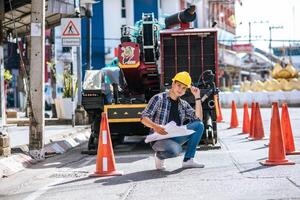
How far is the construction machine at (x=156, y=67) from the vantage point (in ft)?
41.7

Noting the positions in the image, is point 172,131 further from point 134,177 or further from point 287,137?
point 287,137

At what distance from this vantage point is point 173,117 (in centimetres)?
927

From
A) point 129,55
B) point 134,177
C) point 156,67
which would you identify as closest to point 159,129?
point 134,177

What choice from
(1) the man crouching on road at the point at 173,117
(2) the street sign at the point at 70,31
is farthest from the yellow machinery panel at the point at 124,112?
(2) the street sign at the point at 70,31

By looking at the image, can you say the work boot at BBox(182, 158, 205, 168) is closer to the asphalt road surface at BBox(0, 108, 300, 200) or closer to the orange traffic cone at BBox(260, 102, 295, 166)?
the asphalt road surface at BBox(0, 108, 300, 200)

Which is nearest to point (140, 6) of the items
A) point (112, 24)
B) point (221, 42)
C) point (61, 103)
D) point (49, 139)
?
point (112, 24)

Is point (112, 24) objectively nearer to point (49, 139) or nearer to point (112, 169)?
point (49, 139)

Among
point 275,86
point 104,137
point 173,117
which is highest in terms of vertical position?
point 275,86

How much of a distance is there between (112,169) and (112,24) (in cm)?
4136

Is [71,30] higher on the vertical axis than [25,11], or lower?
lower

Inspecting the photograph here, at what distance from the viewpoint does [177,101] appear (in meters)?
9.33

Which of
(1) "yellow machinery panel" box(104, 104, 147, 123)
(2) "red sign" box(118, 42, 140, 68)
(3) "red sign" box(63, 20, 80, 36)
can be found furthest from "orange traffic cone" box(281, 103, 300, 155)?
(3) "red sign" box(63, 20, 80, 36)

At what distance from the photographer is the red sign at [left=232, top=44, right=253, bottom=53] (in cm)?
6881

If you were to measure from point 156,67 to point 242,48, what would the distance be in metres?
56.7
